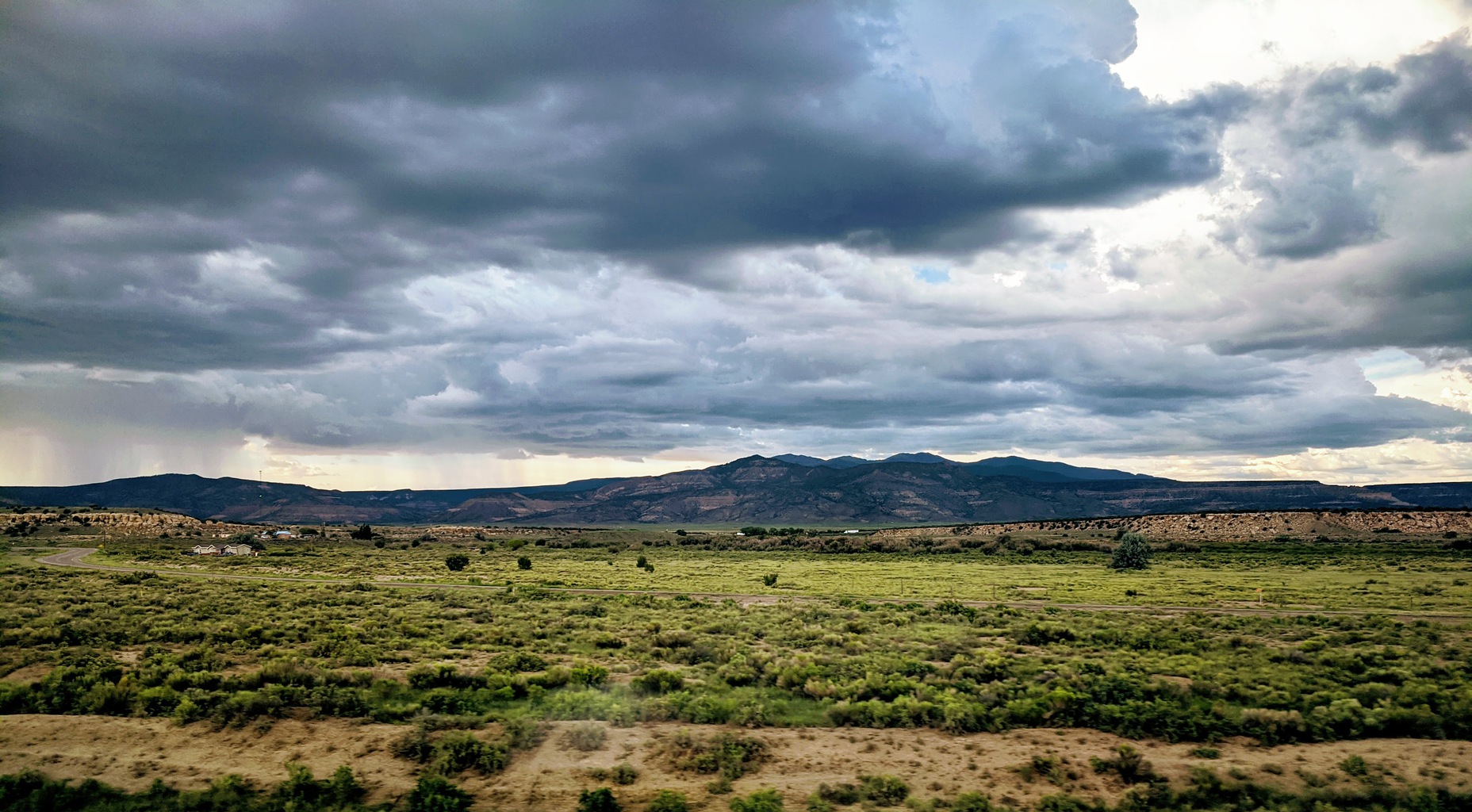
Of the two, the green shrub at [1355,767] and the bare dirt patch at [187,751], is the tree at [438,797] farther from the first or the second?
the green shrub at [1355,767]

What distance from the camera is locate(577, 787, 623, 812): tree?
1527 cm

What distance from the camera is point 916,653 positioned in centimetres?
2736

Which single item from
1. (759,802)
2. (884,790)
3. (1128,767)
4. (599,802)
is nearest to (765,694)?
(884,790)

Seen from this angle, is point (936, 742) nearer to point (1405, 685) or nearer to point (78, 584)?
point (1405, 685)

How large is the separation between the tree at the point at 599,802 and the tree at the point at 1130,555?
235 ft

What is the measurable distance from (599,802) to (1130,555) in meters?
74.0

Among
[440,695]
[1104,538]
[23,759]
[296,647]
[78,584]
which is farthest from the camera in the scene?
[1104,538]

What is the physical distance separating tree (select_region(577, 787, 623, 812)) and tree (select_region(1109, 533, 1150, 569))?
71572mm

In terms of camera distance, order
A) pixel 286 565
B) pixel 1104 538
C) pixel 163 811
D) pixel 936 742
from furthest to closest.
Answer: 1. pixel 1104 538
2. pixel 286 565
3. pixel 936 742
4. pixel 163 811

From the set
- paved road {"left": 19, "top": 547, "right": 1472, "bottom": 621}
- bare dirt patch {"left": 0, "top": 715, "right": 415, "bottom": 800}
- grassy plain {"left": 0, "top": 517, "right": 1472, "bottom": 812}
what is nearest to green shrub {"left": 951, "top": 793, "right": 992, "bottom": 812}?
grassy plain {"left": 0, "top": 517, "right": 1472, "bottom": 812}

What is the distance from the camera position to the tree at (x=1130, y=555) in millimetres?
75875

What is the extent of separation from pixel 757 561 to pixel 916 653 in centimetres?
6488

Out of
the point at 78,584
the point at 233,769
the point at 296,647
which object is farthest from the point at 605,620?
the point at 78,584

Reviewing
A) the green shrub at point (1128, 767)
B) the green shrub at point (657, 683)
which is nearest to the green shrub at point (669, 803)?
the green shrub at point (657, 683)
